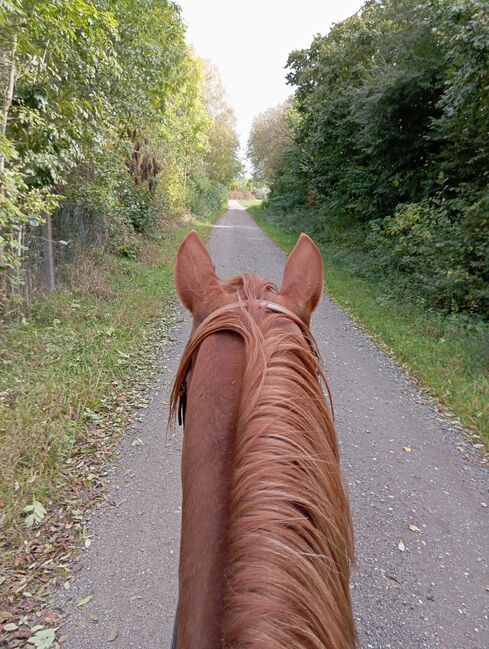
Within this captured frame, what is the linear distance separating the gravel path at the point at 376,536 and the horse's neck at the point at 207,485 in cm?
89

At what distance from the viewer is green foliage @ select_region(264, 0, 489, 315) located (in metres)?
6.34

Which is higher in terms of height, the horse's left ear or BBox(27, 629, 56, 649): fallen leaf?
the horse's left ear

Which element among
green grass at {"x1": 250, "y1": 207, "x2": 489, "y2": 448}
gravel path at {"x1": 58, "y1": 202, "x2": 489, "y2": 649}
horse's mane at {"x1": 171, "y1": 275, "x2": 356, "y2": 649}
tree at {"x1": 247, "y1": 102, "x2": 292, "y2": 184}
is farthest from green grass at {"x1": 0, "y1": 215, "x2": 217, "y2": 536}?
tree at {"x1": 247, "y1": 102, "x2": 292, "y2": 184}

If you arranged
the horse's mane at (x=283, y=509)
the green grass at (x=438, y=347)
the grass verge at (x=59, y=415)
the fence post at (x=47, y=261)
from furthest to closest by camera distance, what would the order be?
the fence post at (x=47, y=261) < the green grass at (x=438, y=347) < the grass verge at (x=59, y=415) < the horse's mane at (x=283, y=509)

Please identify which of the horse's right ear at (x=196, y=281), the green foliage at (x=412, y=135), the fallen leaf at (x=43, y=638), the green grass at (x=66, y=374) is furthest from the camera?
the green foliage at (x=412, y=135)

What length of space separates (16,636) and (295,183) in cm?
2506

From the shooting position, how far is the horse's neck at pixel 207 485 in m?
0.75

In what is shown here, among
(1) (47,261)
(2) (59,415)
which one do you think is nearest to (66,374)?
(2) (59,415)

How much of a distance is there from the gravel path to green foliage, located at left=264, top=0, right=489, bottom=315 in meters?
3.73

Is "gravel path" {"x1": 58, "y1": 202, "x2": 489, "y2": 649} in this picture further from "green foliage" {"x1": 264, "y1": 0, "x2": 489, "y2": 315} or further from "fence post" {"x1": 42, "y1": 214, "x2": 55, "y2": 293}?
"green foliage" {"x1": 264, "y1": 0, "x2": 489, "y2": 315}

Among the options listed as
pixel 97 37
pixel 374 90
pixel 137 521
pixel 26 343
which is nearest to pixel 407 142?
pixel 374 90

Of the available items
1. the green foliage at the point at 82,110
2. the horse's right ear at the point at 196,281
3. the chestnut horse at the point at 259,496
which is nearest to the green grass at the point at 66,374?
the green foliage at the point at 82,110

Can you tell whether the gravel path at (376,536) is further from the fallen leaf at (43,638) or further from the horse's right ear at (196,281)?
the horse's right ear at (196,281)

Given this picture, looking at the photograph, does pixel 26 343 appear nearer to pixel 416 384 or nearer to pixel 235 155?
pixel 416 384
